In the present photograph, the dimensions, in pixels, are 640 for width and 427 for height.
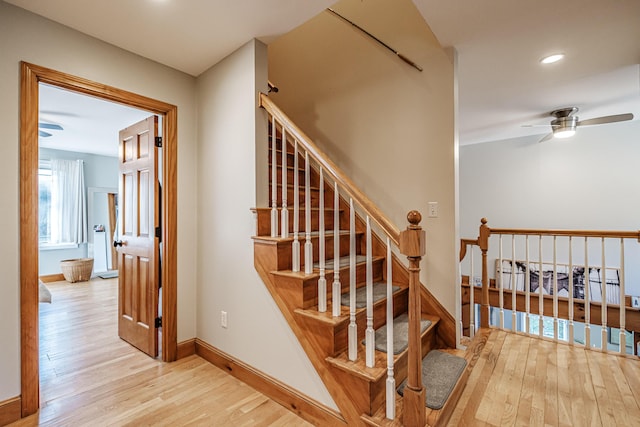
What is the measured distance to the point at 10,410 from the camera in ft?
5.53

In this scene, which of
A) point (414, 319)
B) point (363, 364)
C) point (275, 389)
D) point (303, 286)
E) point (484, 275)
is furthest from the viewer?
point (484, 275)

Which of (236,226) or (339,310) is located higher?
(236,226)

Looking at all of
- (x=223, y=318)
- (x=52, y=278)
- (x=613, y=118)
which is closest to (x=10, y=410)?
(x=223, y=318)

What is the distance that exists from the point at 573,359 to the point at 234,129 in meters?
3.34

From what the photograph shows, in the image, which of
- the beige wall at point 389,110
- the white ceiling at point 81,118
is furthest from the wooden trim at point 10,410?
the beige wall at point 389,110

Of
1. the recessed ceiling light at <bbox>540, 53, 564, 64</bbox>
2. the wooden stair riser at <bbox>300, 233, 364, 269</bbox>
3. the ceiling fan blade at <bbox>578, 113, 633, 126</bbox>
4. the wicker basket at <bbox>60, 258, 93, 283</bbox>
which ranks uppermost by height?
the recessed ceiling light at <bbox>540, 53, 564, 64</bbox>

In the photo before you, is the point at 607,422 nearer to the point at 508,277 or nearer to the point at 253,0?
the point at 253,0

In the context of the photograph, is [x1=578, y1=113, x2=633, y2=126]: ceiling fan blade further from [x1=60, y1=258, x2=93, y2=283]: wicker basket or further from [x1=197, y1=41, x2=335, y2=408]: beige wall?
[x1=60, y1=258, x2=93, y2=283]: wicker basket

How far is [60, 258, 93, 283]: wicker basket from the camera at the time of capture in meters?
5.39

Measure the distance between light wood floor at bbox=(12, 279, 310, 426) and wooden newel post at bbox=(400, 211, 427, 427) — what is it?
2.22 feet

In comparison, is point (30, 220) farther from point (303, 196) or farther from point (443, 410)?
point (443, 410)

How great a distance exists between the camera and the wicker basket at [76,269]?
539 cm

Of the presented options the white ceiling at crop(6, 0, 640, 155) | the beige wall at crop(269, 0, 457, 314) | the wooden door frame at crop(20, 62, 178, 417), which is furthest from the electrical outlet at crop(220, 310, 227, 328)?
the white ceiling at crop(6, 0, 640, 155)

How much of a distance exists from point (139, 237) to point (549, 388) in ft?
11.3
